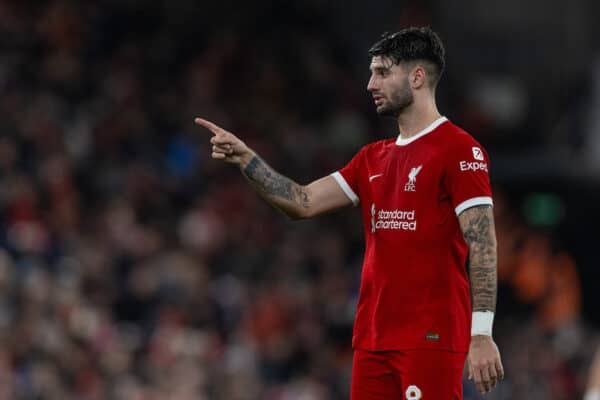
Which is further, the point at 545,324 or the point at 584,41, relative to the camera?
the point at 584,41

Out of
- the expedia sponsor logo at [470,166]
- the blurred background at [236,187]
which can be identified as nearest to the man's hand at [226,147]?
the expedia sponsor logo at [470,166]

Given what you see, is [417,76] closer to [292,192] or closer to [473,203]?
[473,203]

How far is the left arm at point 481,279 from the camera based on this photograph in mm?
5566

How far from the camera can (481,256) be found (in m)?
5.69

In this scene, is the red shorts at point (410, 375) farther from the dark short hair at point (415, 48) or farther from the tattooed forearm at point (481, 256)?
the dark short hair at point (415, 48)

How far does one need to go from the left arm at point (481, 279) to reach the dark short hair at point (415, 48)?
2.44ft

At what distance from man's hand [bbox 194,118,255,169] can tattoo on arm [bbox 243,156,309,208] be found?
82 millimetres

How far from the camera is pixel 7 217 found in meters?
12.3

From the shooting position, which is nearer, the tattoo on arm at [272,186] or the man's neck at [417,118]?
the man's neck at [417,118]

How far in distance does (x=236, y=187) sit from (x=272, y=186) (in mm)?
8693

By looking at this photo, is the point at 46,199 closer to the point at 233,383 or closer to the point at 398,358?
the point at 233,383

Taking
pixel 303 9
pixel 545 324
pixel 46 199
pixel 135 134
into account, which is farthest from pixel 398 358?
pixel 303 9

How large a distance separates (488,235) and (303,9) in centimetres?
1419

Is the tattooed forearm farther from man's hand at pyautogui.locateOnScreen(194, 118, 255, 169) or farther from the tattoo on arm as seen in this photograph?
man's hand at pyautogui.locateOnScreen(194, 118, 255, 169)
